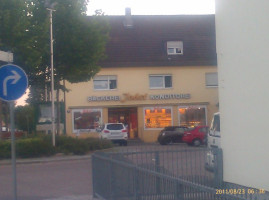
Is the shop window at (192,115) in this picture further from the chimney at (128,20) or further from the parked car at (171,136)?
the chimney at (128,20)

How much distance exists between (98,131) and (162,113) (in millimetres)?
5905

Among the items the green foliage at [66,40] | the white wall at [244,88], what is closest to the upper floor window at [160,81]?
the green foliage at [66,40]

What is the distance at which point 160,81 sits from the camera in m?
44.2

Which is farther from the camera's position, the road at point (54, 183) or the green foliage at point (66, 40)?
the green foliage at point (66, 40)

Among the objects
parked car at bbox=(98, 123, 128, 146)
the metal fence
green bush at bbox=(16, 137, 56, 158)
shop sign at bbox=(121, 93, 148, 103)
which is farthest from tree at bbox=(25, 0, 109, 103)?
the metal fence

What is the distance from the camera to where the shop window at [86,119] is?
43.0 meters

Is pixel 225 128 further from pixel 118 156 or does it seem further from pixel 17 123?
pixel 17 123

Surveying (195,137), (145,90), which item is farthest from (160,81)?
(195,137)

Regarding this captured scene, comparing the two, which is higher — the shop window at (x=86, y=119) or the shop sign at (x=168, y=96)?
the shop sign at (x=168, y=96)

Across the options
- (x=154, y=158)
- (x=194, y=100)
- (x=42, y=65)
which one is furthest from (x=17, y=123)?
(x=154, y=158)

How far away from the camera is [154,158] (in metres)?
11.2

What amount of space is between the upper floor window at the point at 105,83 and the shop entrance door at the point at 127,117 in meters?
2.06

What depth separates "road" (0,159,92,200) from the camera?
13.7 metres

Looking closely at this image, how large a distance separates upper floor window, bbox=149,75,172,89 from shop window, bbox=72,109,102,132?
195 inches
